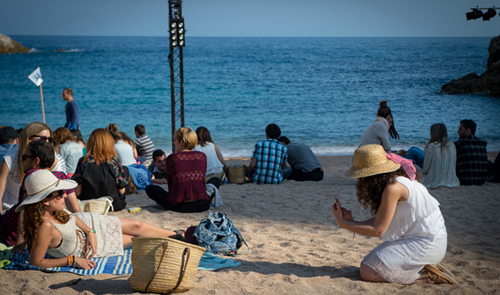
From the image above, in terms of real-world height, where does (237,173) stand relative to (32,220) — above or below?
below

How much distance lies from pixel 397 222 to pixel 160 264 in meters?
1.76

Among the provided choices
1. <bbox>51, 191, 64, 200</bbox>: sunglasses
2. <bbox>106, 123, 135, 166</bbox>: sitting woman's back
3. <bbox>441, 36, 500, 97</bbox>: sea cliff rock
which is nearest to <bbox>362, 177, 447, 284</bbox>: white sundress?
<bbox>51, 191, 64, 200</bbox>: sunglasses

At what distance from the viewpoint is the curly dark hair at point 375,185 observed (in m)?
3.32

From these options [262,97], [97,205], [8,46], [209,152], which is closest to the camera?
[97,205]

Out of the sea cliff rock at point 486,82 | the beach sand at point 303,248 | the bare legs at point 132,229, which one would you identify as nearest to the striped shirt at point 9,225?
the beach sand at point 303,248

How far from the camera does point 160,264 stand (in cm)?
314

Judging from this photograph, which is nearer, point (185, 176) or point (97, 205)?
point (97, 205)

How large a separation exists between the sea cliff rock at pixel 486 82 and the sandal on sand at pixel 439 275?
96.2 ft

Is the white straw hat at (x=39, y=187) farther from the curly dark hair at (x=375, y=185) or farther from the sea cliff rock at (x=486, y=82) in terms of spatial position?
the sea cliff rock at (x=486, y=82)

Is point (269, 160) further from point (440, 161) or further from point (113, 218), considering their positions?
point (113, 218)

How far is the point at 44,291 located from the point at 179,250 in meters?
1.03

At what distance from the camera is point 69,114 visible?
410 inches

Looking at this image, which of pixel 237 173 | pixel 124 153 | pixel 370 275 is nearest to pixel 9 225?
pixel 370 275

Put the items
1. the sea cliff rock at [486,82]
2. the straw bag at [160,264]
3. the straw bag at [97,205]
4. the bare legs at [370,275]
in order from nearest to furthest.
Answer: the straw bag at [160,264]
the bare legs at [370,275]
the straw bag at [97,205]
the sea cliff rock at [486,82]
